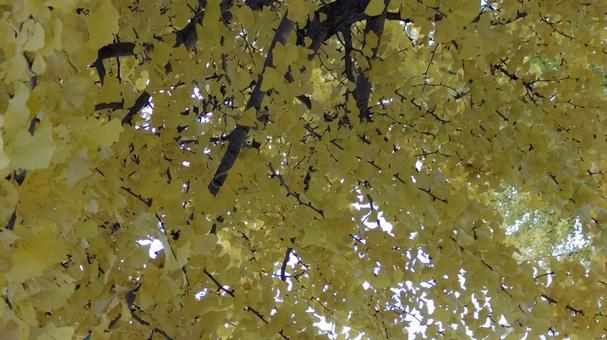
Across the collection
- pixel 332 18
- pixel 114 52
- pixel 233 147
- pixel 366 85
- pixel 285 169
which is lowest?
pixel 233 147

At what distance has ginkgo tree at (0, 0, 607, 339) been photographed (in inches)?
28.7

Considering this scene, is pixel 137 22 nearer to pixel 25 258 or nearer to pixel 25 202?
pixel 25 202

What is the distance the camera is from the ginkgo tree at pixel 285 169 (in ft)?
2.39

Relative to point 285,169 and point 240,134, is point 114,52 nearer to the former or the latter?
point 240,134

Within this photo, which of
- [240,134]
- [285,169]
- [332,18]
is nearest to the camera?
[240,134]

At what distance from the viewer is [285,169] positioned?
7.13ft

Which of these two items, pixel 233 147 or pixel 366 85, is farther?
pixel 366 85

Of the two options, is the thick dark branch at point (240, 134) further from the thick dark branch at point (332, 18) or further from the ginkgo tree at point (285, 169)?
the thick dark branch at point (332, 18)

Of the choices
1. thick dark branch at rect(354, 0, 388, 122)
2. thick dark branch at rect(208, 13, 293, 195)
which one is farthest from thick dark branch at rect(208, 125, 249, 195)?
thick dark branch at rect(354, 0, 388, 122)

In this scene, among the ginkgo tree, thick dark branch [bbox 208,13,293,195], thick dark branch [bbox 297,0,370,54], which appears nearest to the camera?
the ginkgo tree

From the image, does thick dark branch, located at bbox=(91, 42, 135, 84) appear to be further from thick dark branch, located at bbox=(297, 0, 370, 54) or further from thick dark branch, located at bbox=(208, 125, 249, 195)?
thick dark branch, located at bbox=(297, 0, 370, 54)

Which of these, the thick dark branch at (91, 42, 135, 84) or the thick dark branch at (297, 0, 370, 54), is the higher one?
the thick dark branch at (297, 0, 370, 54)

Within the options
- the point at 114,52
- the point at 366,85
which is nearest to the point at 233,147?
the point at 114,52

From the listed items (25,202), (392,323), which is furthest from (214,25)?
(392,323)
